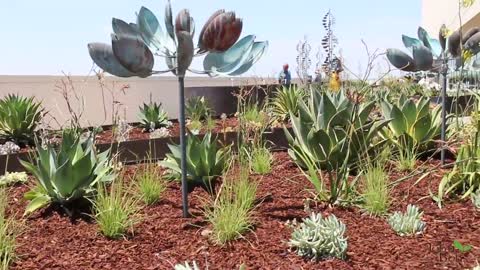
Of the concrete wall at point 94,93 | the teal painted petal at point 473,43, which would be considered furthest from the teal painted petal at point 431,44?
the concrete wall at point 94,93

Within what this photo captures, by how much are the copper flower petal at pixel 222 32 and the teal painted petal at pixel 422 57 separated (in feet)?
6.22

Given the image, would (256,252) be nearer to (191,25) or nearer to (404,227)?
(404,227)

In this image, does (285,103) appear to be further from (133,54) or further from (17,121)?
(133,54)

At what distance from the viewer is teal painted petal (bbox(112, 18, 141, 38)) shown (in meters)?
3.15

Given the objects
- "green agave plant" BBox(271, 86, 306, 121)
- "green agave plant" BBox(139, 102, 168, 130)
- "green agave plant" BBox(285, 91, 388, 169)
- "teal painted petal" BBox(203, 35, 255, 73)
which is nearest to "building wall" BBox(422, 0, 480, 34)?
"green agave plant" BBox(271, 86, 306, 121)

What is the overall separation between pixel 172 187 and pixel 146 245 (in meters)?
1.16

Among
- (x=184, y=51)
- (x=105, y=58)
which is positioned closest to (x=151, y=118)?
(x=105, y=58)

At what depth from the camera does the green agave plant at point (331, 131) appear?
4.23 m

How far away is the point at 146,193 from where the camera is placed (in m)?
3.79

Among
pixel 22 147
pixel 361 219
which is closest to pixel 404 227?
pixel 361 219

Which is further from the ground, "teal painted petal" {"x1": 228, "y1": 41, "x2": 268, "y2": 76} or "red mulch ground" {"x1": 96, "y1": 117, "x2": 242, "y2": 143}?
"teal painted petal" {"x1": 228, "y1": 41, "x2": 268, "y2": 76}

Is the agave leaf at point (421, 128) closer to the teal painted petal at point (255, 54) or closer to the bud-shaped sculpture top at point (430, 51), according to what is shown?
the bud-shaped sculpture top at point (430, 51)

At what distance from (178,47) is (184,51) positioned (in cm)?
5

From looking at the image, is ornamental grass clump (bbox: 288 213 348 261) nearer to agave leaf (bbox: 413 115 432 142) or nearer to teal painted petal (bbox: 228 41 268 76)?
teal painted petal (bbox: 228 41 268 76)
